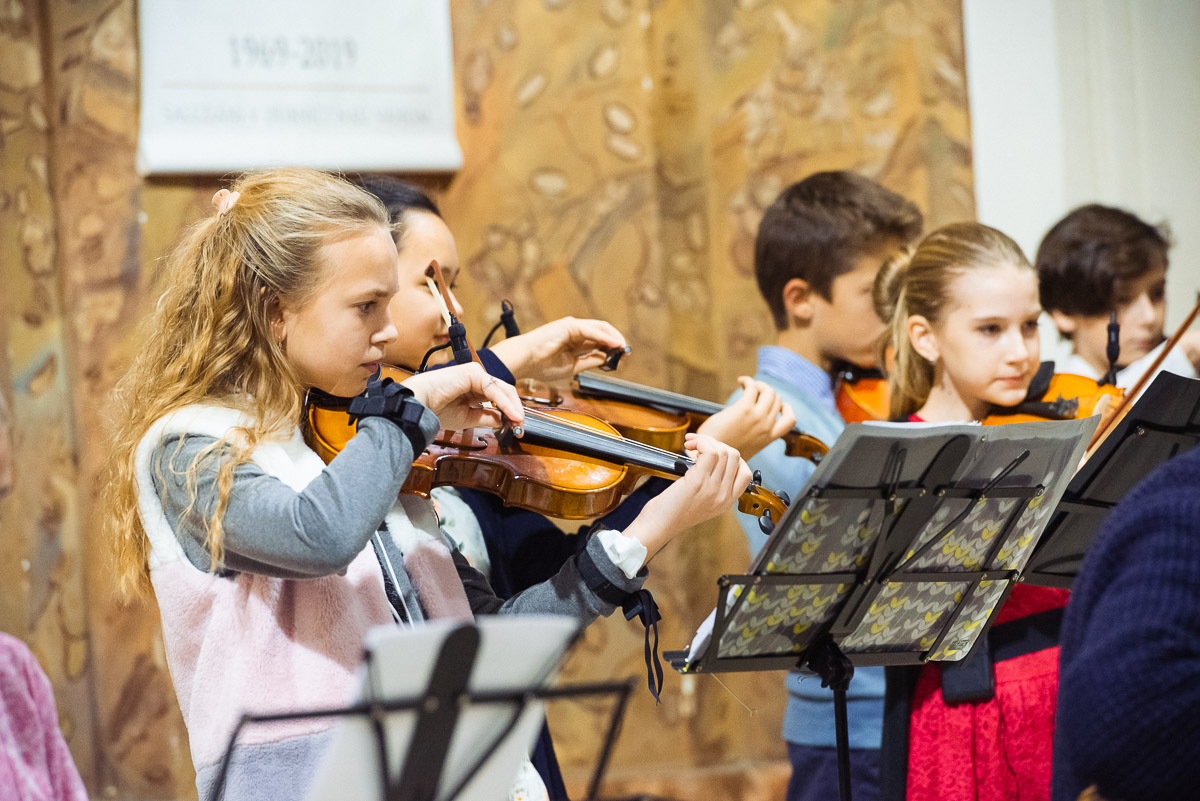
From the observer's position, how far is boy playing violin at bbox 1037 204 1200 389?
2.61m

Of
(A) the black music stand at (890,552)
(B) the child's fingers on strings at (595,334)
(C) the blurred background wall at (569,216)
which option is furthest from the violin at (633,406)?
(C) the blurred background wall at (569,216)

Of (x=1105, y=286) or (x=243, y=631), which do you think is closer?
(x=243, y=631)

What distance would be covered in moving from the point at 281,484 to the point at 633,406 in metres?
0.79

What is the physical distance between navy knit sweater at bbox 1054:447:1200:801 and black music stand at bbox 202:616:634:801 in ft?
1.34

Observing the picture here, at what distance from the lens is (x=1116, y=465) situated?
1.61 metres

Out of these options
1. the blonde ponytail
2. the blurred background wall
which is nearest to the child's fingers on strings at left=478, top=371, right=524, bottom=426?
the blonde ponytail

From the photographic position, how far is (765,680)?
128 inches

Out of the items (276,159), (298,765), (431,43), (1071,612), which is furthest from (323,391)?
(431,43)

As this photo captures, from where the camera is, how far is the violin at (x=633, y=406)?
187cm

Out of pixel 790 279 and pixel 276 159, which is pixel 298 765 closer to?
pixel 790 279

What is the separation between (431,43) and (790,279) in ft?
4.27

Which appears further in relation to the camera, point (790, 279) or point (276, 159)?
point (276, 159)

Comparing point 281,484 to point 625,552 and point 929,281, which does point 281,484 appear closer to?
point 625,552

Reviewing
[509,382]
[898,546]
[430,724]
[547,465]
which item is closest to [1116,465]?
[898,546]
